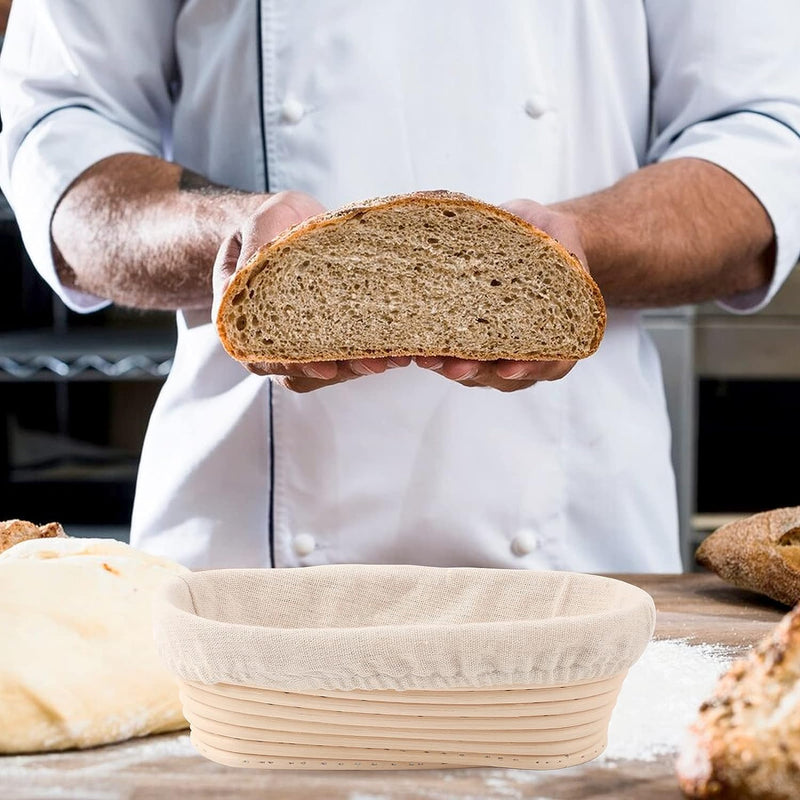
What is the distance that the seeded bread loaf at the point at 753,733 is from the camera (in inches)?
21.7

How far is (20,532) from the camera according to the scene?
0.94m

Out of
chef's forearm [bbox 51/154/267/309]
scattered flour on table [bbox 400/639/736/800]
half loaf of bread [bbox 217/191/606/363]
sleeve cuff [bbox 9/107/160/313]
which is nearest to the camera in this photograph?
Answer: scattered flour on table [bbox 400/639/736/800]

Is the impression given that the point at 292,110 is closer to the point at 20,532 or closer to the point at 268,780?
the point at 20,532

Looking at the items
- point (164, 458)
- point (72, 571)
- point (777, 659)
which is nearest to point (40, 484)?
point (164, 458)

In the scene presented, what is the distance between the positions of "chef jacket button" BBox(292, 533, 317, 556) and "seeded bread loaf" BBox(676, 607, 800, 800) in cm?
63

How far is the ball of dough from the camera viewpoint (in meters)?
0.72

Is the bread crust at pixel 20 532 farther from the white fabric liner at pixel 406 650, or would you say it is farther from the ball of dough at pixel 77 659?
the white fabric liner at pixel 406 650

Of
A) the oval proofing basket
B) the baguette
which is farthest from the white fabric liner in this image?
the baguette

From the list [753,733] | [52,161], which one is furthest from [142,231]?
[753,733]

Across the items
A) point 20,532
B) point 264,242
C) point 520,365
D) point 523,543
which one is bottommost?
point 523,543

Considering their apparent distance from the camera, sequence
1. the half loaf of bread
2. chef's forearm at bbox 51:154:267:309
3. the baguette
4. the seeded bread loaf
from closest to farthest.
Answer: the seeded bread loaf < the half loaf of bread < the baguette < chef's forearm at bbox 51:154:267:309

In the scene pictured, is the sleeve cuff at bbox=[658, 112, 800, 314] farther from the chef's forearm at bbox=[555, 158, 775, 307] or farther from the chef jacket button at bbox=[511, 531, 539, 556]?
the chef jacket button at bbox=[511, 531, 539, 556]

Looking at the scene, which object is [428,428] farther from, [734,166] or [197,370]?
[734,166]

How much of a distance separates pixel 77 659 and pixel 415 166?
64cm
